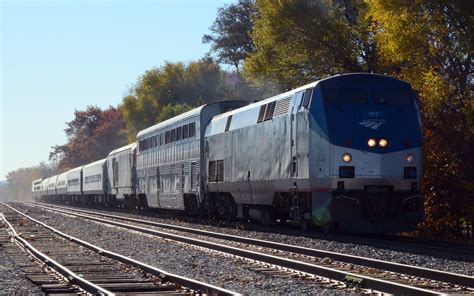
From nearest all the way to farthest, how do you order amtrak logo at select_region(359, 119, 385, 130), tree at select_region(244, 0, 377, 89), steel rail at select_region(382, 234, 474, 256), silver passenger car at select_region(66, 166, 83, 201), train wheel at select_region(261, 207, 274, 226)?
steel rail at select_region(382, 234, 474, 256)
amtrak logo at select_region(359, 119, 385, 130)
train wheel at select_region(261, 207, 274, 226)
tree at select_region(244, 0, 377, 89)
silver passenger car at select_region(66, 166, 83, 201)

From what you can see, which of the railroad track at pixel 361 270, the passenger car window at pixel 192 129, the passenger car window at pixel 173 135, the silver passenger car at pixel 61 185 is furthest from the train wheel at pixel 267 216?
the silver passenger car at pixel 61 185

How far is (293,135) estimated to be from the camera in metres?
17.7

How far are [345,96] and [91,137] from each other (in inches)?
3476

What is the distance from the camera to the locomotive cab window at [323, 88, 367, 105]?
1688cm

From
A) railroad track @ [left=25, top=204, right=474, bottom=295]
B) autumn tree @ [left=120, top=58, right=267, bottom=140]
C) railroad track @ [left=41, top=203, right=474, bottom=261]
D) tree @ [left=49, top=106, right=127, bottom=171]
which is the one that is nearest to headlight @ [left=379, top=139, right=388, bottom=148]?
railroad track @ [left=41, top=203, right=474, bottom=261]

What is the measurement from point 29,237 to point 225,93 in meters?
56.6

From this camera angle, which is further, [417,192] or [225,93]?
[225,93]

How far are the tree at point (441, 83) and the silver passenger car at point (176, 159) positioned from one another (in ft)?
20.9

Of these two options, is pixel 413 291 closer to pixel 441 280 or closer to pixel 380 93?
pixel 441 280

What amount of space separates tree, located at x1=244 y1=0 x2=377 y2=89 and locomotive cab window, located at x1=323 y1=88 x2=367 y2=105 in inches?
359

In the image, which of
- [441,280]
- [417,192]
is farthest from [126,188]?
[441,280]

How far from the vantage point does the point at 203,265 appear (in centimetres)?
1282

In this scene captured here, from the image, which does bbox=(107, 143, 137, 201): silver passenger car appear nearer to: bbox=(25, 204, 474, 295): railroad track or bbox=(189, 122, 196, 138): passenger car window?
bbox=(189, 122, 196, 138): passenger car window

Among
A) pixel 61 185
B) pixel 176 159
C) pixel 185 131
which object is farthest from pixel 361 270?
pixel 61 185
